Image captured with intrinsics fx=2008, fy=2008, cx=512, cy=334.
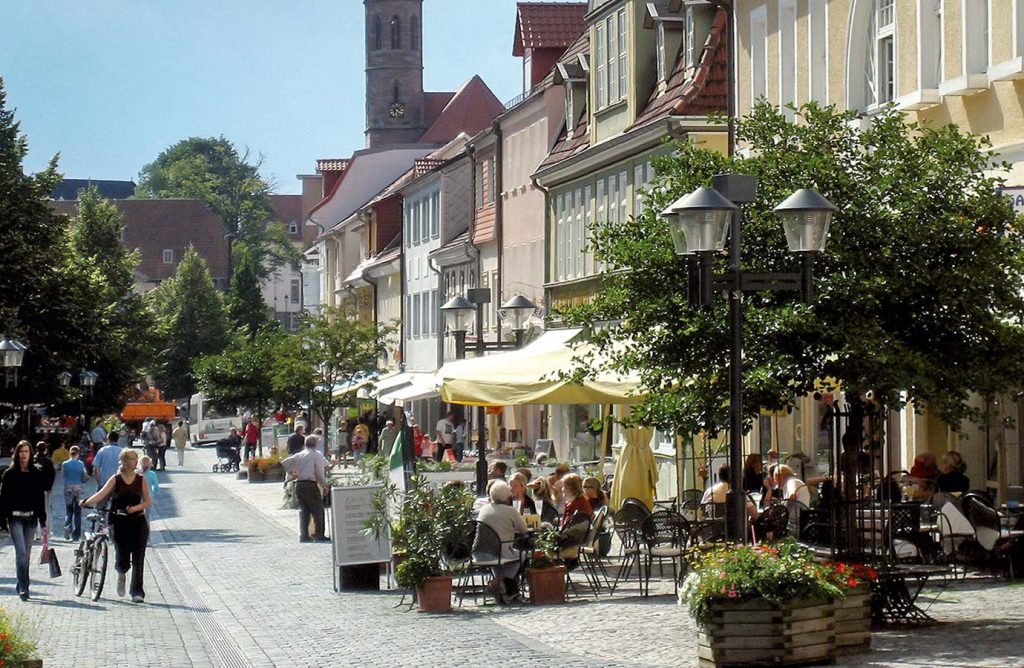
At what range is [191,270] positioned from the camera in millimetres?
115188

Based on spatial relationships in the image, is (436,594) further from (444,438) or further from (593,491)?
(444,438)

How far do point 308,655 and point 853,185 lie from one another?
18.2 ft

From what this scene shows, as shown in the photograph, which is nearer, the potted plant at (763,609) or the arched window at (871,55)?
the potted plant at (763,609)

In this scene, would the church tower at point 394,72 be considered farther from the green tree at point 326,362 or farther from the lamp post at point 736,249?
the lamp post at point 736,249

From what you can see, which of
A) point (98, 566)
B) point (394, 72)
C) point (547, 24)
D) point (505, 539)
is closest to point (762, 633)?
point (505, 539)

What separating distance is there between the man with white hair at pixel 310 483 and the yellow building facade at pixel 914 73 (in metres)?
6.78

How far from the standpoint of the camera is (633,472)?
2433 centimetres

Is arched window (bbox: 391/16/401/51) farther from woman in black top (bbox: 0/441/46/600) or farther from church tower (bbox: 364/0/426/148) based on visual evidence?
woman in black top (bbox: 0/441/46/600)

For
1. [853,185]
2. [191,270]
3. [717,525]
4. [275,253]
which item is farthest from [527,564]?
[275,253]

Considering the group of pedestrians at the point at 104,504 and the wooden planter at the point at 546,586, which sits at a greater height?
the group of pedestrians at the point at 104,504

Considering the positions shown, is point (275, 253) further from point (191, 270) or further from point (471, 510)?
point (471, 510)

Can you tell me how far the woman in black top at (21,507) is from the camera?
2012 cm

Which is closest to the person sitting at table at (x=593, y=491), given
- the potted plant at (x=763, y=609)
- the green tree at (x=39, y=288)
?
the potted plant at (x=763, y=609)

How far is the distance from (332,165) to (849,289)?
A: 8872 centimetres
